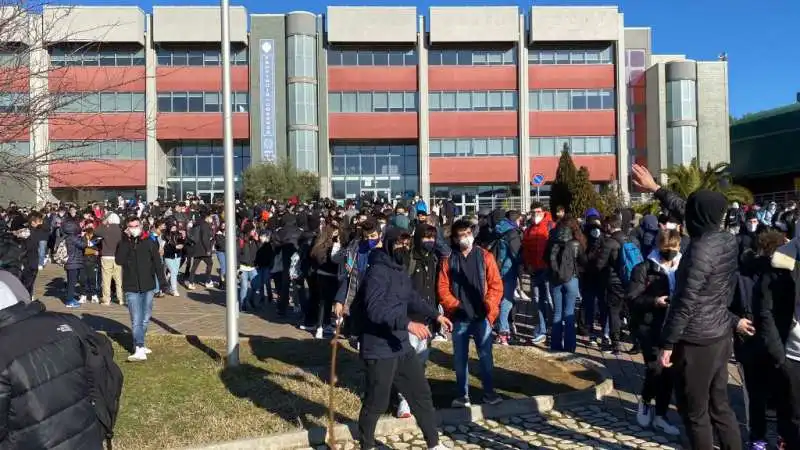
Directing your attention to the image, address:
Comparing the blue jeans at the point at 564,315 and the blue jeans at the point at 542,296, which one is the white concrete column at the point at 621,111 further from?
the blue jeans at the point at 564,315

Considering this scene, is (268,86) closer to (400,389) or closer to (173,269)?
(173,269)

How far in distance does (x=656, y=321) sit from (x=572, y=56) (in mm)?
45922

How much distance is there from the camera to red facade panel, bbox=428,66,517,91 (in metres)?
47.5

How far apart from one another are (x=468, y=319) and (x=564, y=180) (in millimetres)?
18207

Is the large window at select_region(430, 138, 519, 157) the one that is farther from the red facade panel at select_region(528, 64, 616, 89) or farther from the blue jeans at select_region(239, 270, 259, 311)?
the blue jeans at select_region(239, 270, 259, 311)

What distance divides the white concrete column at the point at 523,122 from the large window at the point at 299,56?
14.8m

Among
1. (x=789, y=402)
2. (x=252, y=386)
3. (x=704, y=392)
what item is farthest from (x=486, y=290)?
(x=252, y=386)

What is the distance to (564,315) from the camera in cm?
877

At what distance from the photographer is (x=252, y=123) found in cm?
4725

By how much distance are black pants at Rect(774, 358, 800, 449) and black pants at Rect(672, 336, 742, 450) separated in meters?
0.59

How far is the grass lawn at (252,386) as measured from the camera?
5945 mm

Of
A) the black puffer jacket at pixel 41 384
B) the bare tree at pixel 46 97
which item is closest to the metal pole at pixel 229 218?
the bare tree at pixel 46 97

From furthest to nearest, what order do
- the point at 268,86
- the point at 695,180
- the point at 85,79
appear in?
1. the point at 268,86
2. the point at 695,180
3. the point at 85,79

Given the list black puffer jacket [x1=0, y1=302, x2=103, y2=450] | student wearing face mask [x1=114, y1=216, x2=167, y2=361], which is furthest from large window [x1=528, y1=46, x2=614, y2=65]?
black puffer jacket [x1=0, y1=302, x2=103, y2=450]
